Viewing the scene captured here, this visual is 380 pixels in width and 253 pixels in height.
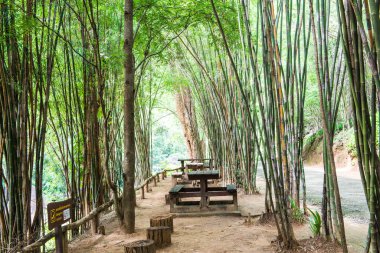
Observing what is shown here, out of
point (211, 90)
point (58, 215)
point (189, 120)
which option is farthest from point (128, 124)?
point (189, 120)

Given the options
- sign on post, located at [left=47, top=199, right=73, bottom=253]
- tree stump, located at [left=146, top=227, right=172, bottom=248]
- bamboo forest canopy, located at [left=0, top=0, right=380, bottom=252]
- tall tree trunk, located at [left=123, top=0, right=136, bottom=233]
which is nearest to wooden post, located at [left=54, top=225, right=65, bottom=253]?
sign on post, located at [left=47, top=199, right=73, bottom=253]

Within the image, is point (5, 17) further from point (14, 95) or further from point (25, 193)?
point (25, 193)

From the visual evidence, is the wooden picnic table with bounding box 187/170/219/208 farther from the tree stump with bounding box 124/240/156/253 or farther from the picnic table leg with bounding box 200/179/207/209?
the tree stump with bounding box 124/240/156/253

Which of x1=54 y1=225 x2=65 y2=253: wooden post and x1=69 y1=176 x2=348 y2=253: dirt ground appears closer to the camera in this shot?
x1=54 y1=225 x2=65 y2=253: wooden post

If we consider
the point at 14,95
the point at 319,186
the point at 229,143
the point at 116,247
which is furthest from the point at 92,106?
the point at 319,186

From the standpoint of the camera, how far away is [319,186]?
689 cm

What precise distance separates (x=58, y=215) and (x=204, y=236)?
63.7 inches

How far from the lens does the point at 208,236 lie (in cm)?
355

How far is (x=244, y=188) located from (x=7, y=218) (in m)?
3.82

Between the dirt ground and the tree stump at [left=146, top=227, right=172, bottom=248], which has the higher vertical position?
the tree stump at [left=146, top=227, right=172, bottom=248]

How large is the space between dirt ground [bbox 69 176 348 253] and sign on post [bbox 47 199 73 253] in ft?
2.39

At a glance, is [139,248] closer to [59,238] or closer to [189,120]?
[59,238]

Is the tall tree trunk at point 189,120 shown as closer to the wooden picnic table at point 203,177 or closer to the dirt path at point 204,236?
the wooden picnic table at point 203,177

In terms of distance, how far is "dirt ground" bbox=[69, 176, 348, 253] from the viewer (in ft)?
10.2
